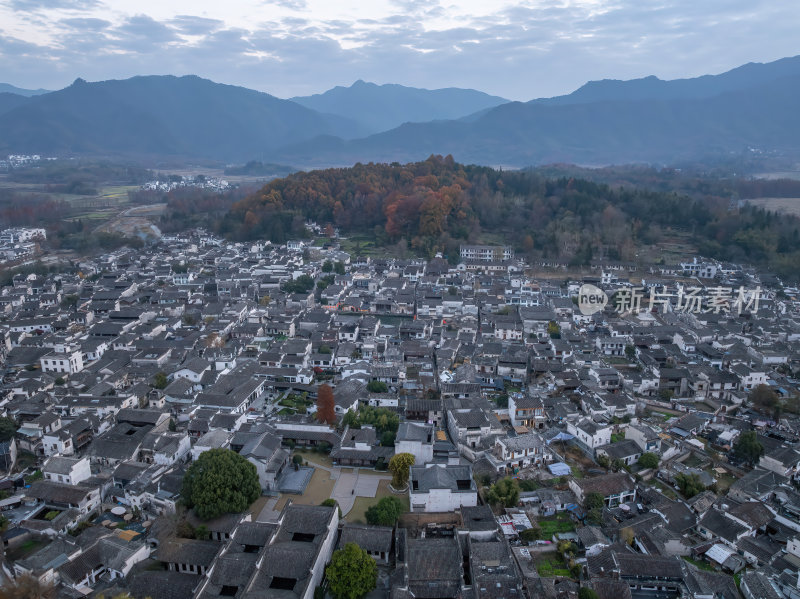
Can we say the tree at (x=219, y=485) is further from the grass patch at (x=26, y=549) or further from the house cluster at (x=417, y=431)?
the grass patch at (x=26, y=549)

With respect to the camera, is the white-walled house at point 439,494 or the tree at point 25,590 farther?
the white-walled house at point 439,494

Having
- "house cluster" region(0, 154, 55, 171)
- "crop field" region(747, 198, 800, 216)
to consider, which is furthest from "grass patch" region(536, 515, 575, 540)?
"house cluster" region(0, 154, 55, 171)

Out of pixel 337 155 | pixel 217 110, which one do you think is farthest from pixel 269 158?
pixel 217 110

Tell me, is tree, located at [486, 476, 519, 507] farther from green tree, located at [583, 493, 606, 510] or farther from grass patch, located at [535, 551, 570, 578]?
green tree, located at [583, 493, 606, 510]

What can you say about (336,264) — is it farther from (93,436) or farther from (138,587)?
(138,587)

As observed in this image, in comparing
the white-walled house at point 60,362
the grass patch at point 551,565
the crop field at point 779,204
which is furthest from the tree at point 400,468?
the crop field at point 779,204
